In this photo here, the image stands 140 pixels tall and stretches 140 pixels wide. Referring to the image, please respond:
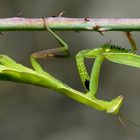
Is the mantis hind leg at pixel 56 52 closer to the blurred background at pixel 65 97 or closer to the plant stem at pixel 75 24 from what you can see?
the plant stem at pixel 75 24

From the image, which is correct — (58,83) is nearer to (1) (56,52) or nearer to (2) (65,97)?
(1) (56,52)

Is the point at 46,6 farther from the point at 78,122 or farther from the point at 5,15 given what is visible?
the point at 78,122

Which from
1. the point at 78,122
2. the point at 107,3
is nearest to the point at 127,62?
the point at 78,122

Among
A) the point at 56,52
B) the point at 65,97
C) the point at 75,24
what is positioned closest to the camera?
the point at 75,24

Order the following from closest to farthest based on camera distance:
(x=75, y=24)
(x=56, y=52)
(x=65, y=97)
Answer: (x=75, y=24) → (x=56, y=52) → (x=65, y=97)

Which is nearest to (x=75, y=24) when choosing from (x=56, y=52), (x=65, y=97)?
(x=56, y=52)

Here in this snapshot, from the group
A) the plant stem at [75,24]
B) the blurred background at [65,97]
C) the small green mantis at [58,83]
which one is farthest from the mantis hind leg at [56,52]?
the blurred background at [65,97]

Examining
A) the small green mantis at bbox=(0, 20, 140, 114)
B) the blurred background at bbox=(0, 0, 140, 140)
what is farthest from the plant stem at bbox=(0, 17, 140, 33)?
the blurred background at bbox=(0, 0, 140, 140)

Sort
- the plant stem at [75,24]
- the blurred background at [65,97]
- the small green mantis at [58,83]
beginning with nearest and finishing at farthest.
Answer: the plant stem at [75,24] → the small green mantis at [58,83] → the blurred background at [65,97]
